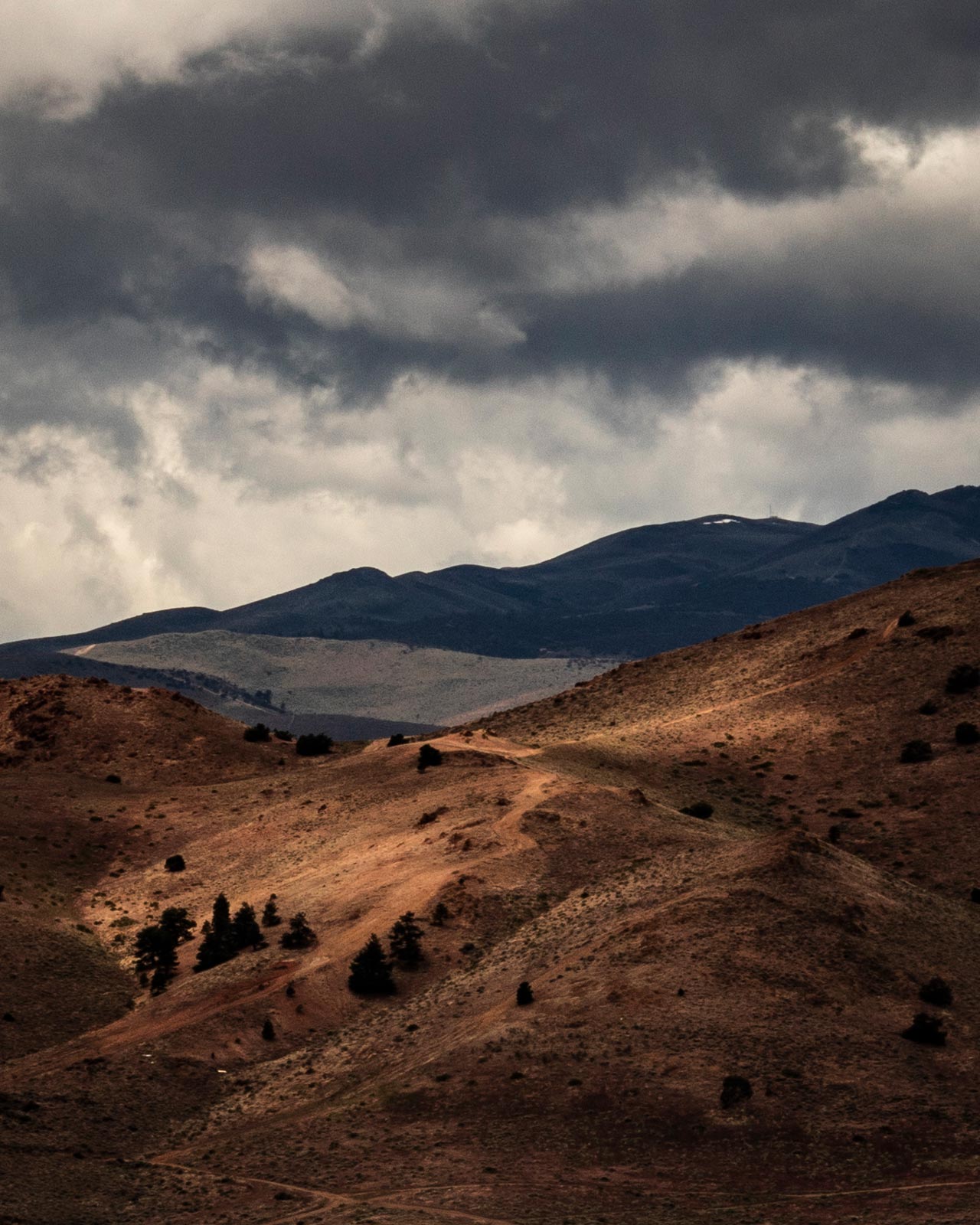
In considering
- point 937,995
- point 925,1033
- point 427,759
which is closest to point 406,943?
point 937,995

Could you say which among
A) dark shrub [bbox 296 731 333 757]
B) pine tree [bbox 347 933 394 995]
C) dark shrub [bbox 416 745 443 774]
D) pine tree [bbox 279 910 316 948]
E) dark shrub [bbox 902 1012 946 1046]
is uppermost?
dark shrub [bbox 296 731 333 757]

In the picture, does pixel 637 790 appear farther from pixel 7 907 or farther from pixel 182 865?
pixel 7 907

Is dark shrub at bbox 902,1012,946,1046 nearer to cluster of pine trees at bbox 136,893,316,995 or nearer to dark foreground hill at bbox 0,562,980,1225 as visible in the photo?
dark foreground hill at bbox 0,562,980,1225

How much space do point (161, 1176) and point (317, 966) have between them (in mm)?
19870

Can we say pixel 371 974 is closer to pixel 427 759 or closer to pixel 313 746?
pixel 427 759

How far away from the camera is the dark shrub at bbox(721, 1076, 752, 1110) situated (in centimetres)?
4912

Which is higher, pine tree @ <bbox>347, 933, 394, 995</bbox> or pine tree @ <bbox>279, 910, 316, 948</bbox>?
pine tree @ <bbox>279, 910, 316, 948</bbox>

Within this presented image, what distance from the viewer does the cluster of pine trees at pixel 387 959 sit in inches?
2571

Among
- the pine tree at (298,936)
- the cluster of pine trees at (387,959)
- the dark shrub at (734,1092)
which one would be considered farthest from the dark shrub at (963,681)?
the dark shrub at (734,1092)

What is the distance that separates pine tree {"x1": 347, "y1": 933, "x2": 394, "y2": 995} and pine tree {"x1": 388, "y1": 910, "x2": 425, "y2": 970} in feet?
3.06

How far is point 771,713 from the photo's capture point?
11688cm

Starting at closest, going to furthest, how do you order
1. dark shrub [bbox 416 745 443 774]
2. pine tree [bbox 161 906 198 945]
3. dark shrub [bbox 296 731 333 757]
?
pine tree [bbox 161 906 198 945] < dark shrub [bbox 416 745 443 774] < dark shrub [bbox 296 731 333 757]

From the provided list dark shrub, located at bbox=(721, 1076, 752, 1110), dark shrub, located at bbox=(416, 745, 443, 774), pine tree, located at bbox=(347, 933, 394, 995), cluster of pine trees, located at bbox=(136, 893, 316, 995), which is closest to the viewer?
dark shrub, located at bbox=(721, 1076, 752, 1110)

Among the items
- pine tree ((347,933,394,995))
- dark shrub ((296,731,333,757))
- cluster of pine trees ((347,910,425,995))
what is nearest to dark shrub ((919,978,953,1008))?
cluster of pine trees ((347,910,425,995))
